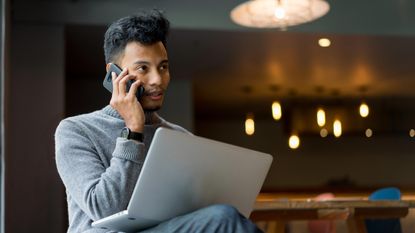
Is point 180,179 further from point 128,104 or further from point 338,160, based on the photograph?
point 338,160

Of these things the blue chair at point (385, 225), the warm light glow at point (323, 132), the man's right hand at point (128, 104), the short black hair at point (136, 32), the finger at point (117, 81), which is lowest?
the warm light glow at point (323, 132)

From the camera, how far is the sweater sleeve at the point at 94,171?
1393 mm

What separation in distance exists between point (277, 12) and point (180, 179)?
4.19 metres

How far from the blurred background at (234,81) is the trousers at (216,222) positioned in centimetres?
354

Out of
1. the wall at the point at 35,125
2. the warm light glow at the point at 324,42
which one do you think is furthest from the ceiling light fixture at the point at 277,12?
the wall at the point at 35,125

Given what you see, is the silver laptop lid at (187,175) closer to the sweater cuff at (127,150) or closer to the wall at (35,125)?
the sweater cuff at (127,150)

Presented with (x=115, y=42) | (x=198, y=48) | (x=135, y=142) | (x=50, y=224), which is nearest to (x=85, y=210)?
(x=135, y=142)

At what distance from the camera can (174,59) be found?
683 cm

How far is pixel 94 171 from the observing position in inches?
57.3

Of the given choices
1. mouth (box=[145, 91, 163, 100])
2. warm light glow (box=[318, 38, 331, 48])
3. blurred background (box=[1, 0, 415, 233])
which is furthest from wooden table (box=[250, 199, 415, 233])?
warm light glow (box=[318, 38, 331, 48])

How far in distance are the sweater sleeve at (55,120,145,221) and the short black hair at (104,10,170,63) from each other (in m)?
0.20

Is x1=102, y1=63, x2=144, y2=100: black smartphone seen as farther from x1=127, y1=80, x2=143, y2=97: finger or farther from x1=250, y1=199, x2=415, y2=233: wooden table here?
x1=250, y1=199, x2=415, y2=233: wooden table

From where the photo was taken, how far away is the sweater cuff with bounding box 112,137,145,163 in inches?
56.4

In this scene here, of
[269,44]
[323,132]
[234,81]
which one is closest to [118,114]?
[269,44]
